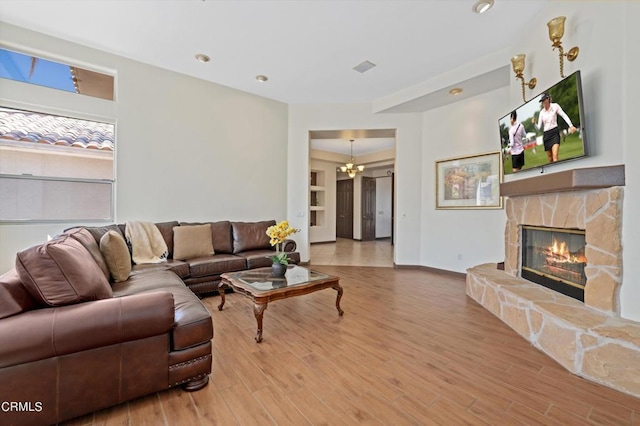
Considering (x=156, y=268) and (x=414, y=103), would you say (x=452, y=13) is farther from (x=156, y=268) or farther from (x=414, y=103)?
(x=156, y=268)

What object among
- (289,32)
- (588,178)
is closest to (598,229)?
(588,178)

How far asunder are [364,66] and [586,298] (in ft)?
12.3

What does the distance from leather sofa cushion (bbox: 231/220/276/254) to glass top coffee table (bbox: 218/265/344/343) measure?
133 centimetres

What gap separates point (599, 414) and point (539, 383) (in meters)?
0.29

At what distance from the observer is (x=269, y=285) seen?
8.50ft

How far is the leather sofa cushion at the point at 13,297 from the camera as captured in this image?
4.42ft

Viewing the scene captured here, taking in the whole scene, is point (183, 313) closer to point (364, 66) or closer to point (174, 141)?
point (174, 141)

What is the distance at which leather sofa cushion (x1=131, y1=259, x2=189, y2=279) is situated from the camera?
310 centimetres

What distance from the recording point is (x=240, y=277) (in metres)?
2.84

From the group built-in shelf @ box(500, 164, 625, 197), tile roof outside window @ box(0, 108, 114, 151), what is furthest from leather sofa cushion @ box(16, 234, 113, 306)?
built-in shelf @ box(500, 164, 625, 197)

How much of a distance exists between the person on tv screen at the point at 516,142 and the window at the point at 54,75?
5234 mm

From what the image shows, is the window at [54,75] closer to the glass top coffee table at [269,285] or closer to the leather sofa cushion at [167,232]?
the leather sofa cushion at [167,232]

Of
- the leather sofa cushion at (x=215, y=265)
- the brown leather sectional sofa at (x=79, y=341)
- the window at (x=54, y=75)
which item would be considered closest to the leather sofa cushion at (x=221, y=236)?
the leather sofa cushion at (x=215, y=265)

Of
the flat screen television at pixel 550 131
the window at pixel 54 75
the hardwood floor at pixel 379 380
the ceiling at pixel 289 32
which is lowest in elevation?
the hardwood floor at pixel 379 380
